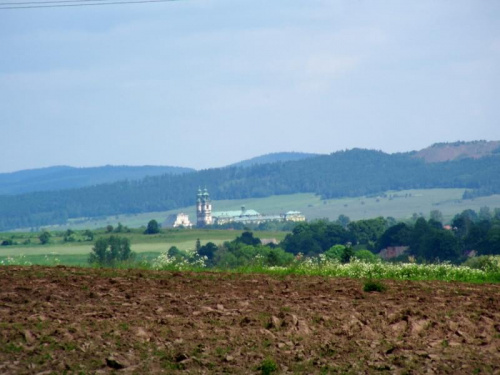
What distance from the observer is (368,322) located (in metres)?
13.2

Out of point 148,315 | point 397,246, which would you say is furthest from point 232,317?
point 397,246

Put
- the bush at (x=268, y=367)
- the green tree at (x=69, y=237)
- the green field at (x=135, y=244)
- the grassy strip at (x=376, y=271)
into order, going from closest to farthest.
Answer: the bush at (x=268, y=367)
the grassy strip at (x=376, y=271)
the green field at (x=135, y=244)
the green tree at (x=69, y=237)

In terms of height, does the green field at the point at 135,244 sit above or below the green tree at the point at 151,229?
below

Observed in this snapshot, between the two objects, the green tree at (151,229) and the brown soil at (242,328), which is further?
the green tree at (151,229)

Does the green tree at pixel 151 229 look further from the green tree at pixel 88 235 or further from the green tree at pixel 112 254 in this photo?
the green tree at pixel 112 254

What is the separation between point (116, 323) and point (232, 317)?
159 cm

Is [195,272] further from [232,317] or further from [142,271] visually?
[232,317]

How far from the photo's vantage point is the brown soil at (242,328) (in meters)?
11.4

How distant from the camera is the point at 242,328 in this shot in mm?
12828

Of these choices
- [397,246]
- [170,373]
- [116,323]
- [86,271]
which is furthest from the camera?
[397,246]

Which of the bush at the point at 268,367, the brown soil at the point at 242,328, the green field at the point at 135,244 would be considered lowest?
the green field at the point at 135,244

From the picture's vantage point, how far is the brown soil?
37.4 ft

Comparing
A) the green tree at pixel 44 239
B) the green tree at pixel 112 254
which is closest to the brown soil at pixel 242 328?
the green tree at pixel 112 254

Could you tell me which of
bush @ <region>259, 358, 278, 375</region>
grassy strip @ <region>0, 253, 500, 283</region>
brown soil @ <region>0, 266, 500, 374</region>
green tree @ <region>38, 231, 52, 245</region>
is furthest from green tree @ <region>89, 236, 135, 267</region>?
green tree @ <region>38, 231, 52, 245</region>
